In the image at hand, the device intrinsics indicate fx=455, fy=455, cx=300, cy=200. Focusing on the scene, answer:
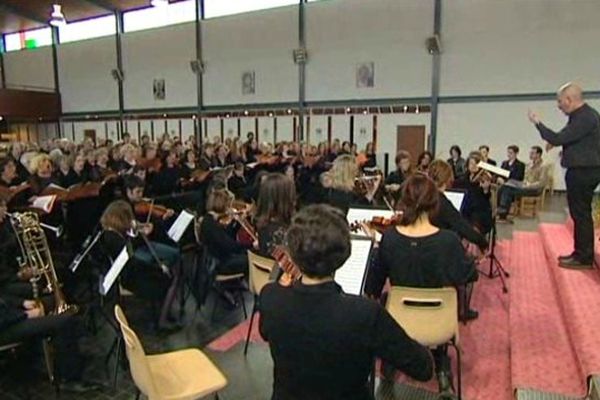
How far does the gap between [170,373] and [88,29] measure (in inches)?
717

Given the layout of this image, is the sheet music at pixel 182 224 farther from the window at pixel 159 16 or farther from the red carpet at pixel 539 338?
the window at pixel 159 16

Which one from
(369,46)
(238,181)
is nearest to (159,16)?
(369,46)

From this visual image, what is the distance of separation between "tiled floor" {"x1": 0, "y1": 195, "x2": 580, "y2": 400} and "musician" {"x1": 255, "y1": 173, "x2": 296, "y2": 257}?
0.85 metres

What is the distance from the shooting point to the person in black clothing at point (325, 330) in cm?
135

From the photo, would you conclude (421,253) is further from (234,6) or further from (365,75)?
(234,6)

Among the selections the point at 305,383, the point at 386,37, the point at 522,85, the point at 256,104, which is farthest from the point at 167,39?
the point at 305,383

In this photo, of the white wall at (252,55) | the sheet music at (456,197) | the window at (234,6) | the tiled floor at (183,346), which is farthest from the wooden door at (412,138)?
the tiled floor at (183,346)

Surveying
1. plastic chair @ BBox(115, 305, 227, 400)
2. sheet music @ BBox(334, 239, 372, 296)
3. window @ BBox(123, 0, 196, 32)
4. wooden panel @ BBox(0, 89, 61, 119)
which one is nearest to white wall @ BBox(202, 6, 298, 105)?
window @ BBox(123, 0, 196, 32)

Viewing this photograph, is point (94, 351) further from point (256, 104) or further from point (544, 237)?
point (256, 104)

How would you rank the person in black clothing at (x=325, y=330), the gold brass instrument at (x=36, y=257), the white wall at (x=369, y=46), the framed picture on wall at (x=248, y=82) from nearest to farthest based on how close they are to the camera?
1. the person in black clothing at (x=325, y=330)
2. the gold brass instrument at (x=36, y=257)
3. the white wall at (x=369, y=46)
4. the framed picture on wall at (x=248, y=82)

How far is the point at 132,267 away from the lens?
12.9 ft

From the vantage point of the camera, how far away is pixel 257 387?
3.08 metres

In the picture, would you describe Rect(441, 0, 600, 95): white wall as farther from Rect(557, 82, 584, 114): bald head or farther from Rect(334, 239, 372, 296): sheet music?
Rect(334, 239, 372, 296): sheet music

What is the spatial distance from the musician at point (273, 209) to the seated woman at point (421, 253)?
0.99 metres
